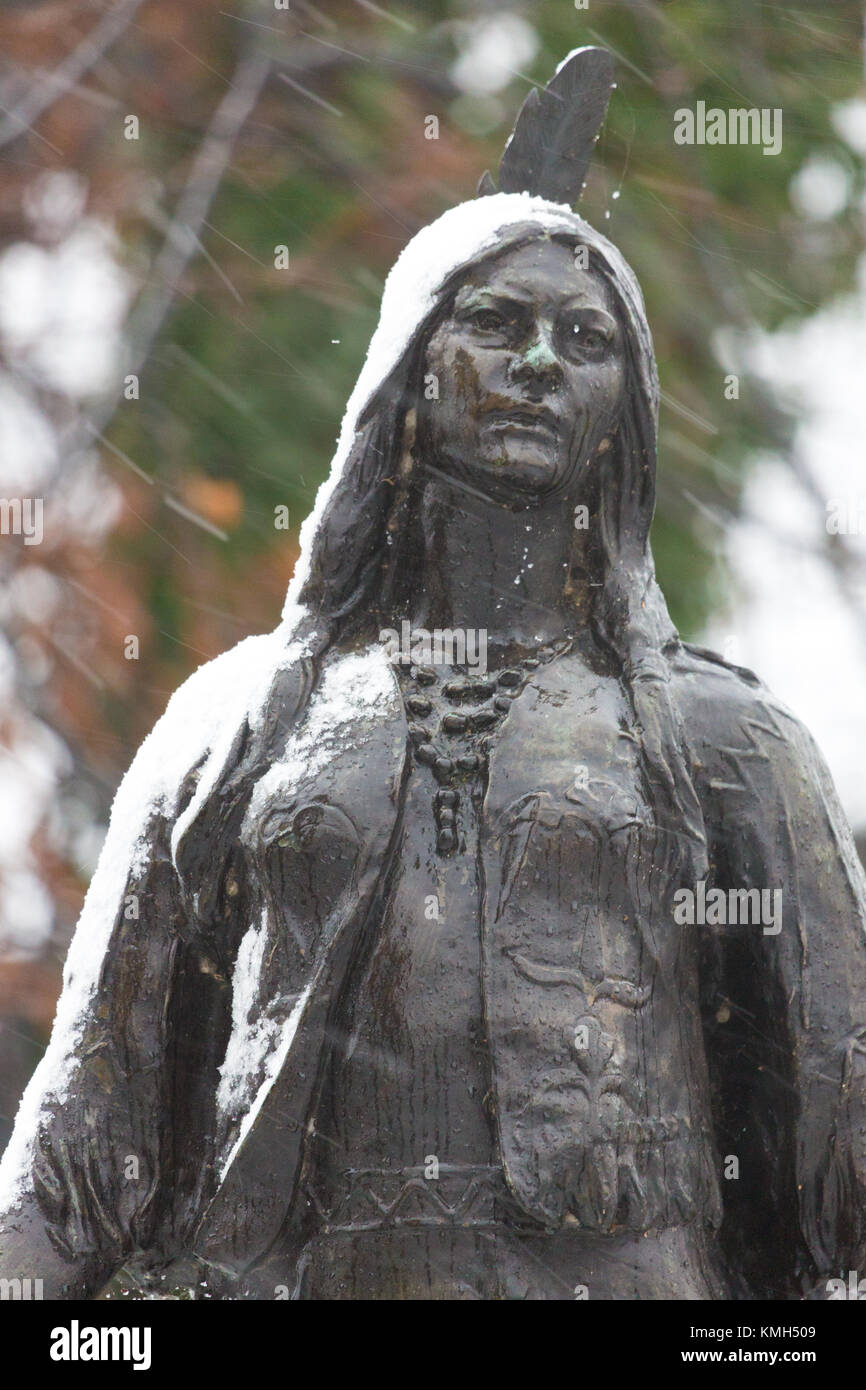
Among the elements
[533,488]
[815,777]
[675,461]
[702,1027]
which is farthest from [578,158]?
[675,461]

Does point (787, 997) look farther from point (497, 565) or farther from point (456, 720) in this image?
point (497, 565)

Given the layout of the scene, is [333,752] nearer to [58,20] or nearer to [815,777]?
[815,777]

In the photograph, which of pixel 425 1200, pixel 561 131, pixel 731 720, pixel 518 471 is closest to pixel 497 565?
pixel 518 471

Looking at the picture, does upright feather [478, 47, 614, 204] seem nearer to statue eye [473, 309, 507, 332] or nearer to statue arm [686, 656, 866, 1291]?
statue eye [473, 309, 507, 332]

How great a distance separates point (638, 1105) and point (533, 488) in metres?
0.99

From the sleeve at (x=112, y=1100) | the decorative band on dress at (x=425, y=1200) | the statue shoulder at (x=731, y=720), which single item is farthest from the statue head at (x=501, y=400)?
the decorative band on dress at (x=425, y=1200)

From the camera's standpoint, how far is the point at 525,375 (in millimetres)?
4316

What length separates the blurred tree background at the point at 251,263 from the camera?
8.02 metres

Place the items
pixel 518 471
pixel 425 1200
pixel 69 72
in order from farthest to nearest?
pixel 69 72, pixel 518 471, pixel 425 1200

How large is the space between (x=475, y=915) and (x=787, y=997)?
0.50 m

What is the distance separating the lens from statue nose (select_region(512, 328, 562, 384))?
4.31m

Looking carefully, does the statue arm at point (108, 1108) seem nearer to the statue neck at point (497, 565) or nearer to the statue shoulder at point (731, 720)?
the statue neck at point (497, 565)

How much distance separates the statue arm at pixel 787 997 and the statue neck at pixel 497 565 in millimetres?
323

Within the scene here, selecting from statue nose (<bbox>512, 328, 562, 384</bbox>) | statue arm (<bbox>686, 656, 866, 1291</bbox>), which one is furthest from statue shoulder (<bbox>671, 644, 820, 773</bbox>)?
statue nose (<bbox>512, 328, 562, 384</bbox>)
